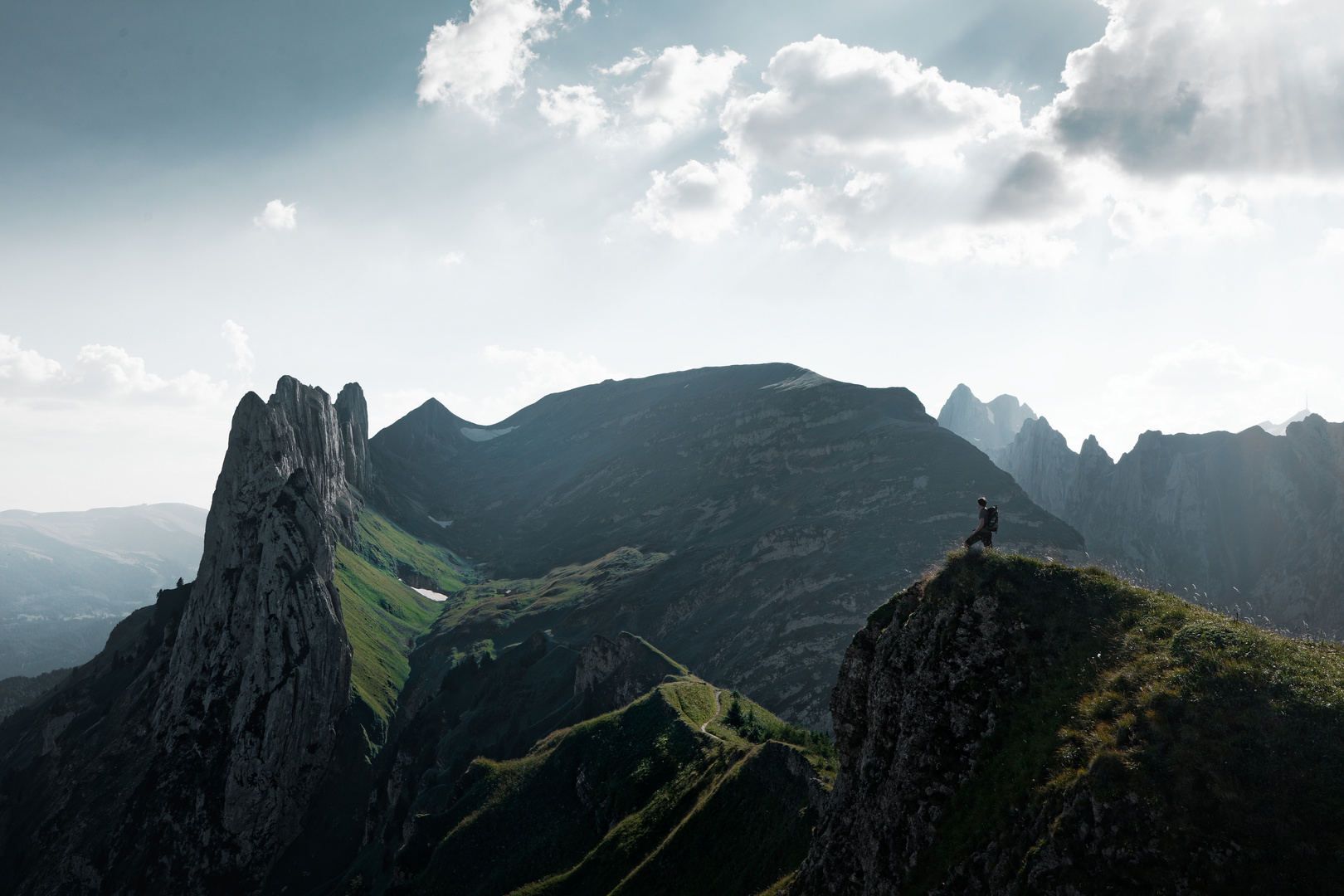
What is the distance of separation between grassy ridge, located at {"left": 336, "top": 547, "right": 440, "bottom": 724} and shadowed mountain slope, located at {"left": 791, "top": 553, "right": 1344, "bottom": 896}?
4674 inches

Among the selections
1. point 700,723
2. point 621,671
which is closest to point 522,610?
point 621,671

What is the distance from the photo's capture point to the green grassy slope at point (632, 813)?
37562mm

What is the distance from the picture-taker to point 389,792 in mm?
98000

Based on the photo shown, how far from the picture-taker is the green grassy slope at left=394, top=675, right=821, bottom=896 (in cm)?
3756

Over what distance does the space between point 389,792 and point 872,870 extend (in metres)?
97.2

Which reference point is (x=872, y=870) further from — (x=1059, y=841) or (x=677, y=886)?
(x=677, y=886)

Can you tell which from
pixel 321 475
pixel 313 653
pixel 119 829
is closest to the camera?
pixel 119 829

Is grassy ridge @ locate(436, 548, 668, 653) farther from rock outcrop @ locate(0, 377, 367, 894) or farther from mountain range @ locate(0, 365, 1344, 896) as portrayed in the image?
rock outcrop @ locate(0, 377, 367, 894)

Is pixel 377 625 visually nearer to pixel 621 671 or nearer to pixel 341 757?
pixel 341 757

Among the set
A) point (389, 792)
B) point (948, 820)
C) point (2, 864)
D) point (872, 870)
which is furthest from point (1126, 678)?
point (2, 864)

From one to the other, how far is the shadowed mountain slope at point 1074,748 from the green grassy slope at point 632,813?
13.4 metres

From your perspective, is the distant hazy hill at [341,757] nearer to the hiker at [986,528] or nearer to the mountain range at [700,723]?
the mountain range at [700,723]

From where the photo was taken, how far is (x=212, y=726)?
98.7 m

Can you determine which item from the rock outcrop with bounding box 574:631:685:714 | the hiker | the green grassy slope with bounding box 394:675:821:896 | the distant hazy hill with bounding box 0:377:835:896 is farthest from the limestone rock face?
the rock outcrop with bounding box 574:631:685:714
